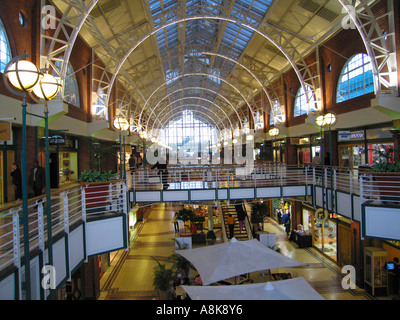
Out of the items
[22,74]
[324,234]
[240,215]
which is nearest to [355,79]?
[324,234]

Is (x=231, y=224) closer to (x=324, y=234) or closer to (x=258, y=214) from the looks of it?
(x=258, y=214)

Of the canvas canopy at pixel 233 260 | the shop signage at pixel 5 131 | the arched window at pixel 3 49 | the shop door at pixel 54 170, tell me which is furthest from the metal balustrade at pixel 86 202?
the arched window at pixel 3 49

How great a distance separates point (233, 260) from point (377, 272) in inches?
274

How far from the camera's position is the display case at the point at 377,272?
37.9ft

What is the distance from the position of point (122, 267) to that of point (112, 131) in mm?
11000

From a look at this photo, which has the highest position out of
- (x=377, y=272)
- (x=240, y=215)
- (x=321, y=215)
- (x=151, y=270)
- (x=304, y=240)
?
(x=321, y=215)

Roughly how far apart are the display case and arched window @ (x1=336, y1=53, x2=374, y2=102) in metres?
7.45

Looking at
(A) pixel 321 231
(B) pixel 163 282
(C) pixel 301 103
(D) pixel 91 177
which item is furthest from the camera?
(C) pixel 301 103

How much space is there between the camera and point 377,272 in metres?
11.6

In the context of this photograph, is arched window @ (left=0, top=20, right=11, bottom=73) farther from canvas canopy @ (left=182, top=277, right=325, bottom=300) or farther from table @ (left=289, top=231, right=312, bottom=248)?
table @ (left=289, top=231, right=312, bottom=248)

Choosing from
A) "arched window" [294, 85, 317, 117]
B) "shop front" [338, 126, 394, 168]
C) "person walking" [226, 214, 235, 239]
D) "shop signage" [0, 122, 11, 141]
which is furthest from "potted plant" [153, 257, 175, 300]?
"arched window" [294, 85, 317, 117]

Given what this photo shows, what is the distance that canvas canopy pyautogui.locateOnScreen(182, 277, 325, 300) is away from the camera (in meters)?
6.27

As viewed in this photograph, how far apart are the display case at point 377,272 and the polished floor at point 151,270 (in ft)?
1.43
